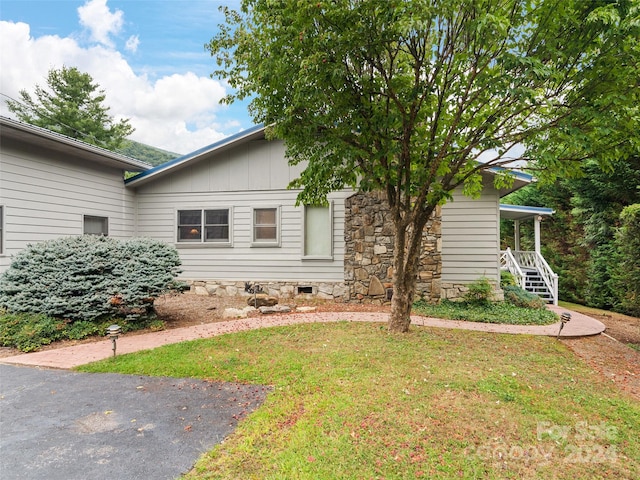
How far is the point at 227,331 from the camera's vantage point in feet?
21.0

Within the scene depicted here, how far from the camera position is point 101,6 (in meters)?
9.74

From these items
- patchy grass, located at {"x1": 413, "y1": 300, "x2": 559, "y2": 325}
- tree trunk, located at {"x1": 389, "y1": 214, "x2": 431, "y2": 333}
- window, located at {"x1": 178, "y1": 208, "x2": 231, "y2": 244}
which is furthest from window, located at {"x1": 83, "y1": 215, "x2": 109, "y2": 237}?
patchy grass, located at {"x1": 413, "y1": 300, "x2": 559, "y2": 325}

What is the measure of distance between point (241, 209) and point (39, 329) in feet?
18.7

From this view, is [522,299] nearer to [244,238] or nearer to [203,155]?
[244,238]

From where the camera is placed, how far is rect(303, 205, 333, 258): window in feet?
32.6

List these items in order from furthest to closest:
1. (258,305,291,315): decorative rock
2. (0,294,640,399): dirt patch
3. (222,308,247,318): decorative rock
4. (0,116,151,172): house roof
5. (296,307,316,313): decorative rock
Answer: (296,307,316,313): decorative rock, (258,305,291,315): decorative rock, (222,308,247,318): decorative rock, (0,116,151,172): house roof, (0,294,640,399): dirt patch

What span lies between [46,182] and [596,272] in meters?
16.8

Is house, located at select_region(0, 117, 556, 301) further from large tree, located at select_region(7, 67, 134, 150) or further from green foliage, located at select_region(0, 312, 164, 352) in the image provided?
large tree, located at select_region(7, 67, 134, 150)

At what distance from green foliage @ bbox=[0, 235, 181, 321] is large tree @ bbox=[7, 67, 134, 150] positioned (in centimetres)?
2129

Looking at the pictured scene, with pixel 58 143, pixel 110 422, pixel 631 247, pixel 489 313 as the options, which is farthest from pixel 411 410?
pixel 58 143

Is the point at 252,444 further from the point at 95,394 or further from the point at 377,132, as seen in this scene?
the point at 377,132

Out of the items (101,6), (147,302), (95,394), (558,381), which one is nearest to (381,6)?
(558,381)

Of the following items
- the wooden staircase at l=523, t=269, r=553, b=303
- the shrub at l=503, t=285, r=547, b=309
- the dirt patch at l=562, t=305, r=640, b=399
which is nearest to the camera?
the dirt patch at l=562, t=305, r=640, b=399

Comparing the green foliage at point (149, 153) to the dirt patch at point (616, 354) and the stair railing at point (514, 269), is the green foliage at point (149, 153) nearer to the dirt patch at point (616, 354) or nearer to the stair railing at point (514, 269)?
the stair railing at point (514, 269)
